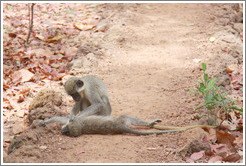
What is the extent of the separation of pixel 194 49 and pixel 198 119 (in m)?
4.46

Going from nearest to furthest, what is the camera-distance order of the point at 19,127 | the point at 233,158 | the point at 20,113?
the point at 233,158 < the point at 19,127 < the point at 20,113

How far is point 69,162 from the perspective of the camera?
5.17 metres

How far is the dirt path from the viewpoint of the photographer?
5.51 m

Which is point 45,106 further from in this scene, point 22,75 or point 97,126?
point 22,75

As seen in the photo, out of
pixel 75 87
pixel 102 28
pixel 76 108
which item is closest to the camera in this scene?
pixel 75 87

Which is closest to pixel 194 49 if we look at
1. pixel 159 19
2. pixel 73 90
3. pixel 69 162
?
pixel 159 19

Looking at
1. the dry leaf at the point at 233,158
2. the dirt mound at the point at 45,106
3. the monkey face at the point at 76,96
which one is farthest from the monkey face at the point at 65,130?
the dry leaf at the point at 233,158

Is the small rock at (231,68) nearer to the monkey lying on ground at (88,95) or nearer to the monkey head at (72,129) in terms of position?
the monkey lying on ground at (88,95)

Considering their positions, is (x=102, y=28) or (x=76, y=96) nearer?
(x=76, y=96)

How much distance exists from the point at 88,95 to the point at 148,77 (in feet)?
9.30

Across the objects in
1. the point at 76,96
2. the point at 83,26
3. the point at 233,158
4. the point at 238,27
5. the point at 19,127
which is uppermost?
the point at 238,27

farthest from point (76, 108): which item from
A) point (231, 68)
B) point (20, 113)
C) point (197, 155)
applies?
point (231, 68)

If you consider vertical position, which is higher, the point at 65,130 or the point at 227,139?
the point at 227,139

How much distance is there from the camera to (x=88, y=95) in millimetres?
6695
